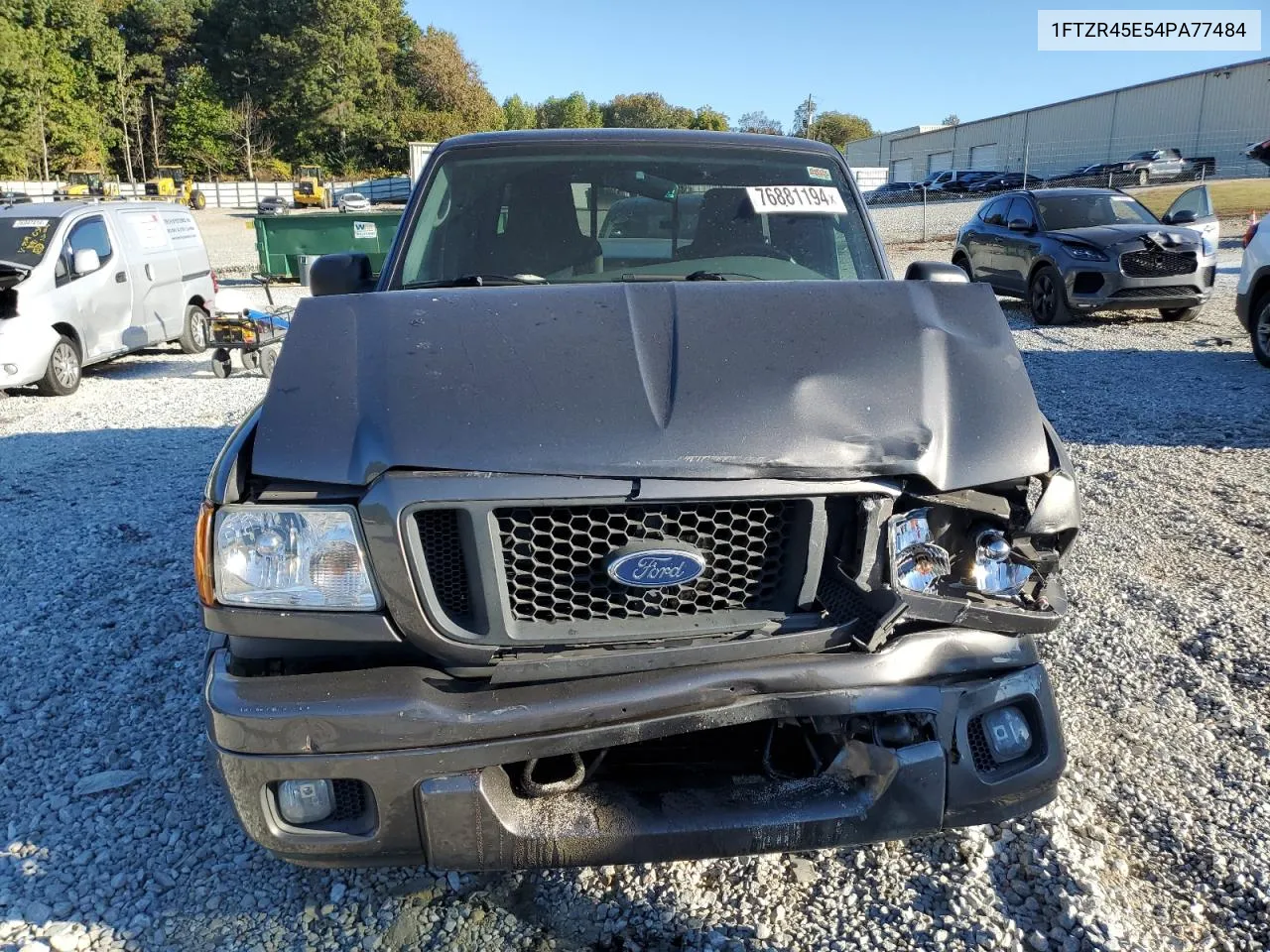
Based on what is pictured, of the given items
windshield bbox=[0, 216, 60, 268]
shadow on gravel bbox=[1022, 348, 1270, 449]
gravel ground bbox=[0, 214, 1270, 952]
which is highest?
windshield bbox=[0, 216, 60, 268]

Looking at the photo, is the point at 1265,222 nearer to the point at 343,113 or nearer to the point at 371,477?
the point at 371,477

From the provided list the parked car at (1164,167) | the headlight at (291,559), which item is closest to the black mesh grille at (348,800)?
the headlight at (291,559)

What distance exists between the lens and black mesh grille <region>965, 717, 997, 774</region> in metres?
2.08

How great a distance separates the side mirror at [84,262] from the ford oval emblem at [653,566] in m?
9.77

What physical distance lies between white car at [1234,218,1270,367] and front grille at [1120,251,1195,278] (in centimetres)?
238

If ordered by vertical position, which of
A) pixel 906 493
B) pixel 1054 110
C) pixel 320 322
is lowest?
pixel 906 493

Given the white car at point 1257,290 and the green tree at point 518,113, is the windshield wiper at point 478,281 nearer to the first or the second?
the white car at point 1257,290

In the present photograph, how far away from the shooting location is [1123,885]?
2426 mm

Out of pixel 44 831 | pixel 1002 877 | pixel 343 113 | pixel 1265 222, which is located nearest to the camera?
pixel 1002 877

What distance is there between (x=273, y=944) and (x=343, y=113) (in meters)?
82.6

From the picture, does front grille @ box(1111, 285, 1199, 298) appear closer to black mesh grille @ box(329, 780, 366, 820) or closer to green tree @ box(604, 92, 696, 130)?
black mesh grille @ box(329, 780, 366, 820)

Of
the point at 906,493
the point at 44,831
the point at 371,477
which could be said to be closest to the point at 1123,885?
the point at 906,493

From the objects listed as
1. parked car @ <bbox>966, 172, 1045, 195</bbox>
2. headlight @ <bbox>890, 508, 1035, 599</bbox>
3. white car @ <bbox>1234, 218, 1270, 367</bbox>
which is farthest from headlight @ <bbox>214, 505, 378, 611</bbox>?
parked car @ <bbox>966, 172, 1045, 195</bbox>

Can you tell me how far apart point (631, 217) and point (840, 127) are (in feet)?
344
